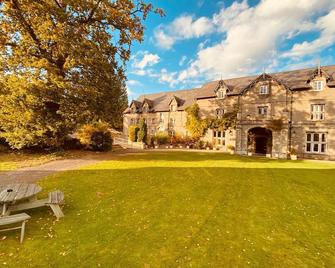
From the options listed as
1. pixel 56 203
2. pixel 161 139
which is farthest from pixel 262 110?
pixel 56 203

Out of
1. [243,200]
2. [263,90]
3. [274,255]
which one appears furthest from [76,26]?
[263,90]

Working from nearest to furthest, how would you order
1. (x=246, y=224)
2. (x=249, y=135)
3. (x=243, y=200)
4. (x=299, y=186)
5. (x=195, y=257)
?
(x=195, y=257), (x=246, y=224), (x=243, y=200), (x=299, y=186), (x=249, y=135)

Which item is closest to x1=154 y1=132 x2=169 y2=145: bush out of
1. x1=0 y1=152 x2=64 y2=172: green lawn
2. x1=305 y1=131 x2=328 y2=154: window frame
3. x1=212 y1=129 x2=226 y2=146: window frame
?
x1=212 y1=129 x2=226 y2=146: window frame

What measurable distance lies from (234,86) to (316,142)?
13641 mm

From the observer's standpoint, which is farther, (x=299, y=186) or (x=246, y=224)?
(x=299, y=186)

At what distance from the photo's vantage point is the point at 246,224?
641 centimetres

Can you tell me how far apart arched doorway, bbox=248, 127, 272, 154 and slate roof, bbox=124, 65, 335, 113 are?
19.9 feet

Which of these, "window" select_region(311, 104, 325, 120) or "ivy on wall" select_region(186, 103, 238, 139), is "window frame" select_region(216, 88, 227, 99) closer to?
"ivy on wall" select_region(186, 103, 238, 139)

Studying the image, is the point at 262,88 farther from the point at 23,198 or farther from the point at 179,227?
the point at 23,198

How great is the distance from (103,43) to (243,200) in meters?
17.7

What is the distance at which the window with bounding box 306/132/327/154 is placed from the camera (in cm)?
2384

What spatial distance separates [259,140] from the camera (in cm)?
2923

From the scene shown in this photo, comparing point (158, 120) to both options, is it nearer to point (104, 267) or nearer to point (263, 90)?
point (263, 90)

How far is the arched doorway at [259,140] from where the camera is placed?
92.8 ft
